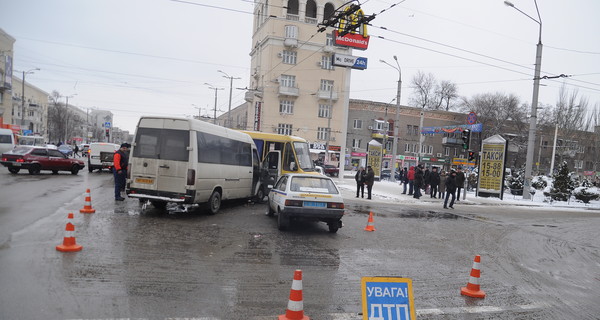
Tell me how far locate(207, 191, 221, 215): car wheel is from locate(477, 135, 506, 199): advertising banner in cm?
2043

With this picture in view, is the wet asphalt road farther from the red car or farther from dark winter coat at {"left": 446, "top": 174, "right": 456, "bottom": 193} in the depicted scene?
the red car

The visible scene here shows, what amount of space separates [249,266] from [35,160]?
65.9ft

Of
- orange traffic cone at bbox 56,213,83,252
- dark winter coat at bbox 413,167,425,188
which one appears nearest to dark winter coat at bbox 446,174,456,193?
dark winter coat at bbox 413,167,425,188

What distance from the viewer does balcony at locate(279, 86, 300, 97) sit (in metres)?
50.0

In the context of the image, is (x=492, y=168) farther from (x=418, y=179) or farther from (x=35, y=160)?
(x=35, y=160)

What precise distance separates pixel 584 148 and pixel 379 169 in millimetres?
46209

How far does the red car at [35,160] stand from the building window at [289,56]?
1283 inches

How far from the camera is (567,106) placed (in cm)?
5434

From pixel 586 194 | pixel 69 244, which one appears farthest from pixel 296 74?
pixel 69 244

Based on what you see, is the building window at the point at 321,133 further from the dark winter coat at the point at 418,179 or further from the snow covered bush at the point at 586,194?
the dark winter coat at the point at 418,179

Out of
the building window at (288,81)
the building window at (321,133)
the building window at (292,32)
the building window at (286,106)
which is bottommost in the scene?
the building window at (321,133)

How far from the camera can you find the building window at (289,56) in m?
50.4

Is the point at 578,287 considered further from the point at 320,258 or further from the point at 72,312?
the point at 72,312

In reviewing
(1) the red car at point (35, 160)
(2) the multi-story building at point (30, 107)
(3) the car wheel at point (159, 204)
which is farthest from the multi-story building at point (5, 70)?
(3) the car wheel at point (159, 204)
